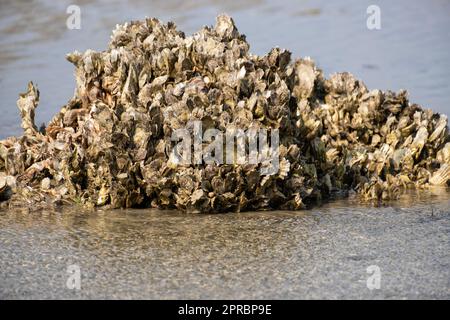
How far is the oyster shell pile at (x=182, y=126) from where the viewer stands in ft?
16.8

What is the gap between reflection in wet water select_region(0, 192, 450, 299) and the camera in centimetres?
333

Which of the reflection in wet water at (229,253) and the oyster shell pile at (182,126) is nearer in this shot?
the reflection in wet water at (229,253)

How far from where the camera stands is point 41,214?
16.9 feet

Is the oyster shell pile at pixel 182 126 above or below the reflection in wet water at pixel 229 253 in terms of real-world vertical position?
above

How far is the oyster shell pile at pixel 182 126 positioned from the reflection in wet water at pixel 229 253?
0.22 meters

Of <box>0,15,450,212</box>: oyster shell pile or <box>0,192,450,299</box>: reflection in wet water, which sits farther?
<box>0,15,450,212</box>: oyster shell pile

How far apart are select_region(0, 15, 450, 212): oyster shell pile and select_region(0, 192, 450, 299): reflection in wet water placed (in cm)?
22

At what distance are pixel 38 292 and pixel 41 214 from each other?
1.93m

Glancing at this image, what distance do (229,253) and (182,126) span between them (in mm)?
1466
